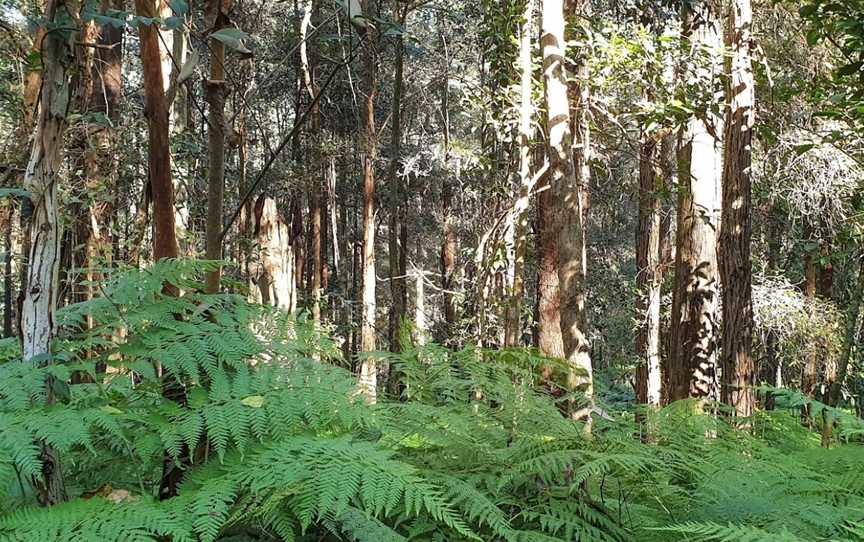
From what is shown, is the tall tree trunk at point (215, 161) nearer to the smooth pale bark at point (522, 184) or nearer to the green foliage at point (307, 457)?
the green foliage at point (307, 457)

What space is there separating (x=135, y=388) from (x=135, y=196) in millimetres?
8381

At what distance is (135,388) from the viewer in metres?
1.96

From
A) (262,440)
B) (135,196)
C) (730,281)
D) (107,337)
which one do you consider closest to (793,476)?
(262,440)

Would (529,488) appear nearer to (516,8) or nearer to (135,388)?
(135,388)

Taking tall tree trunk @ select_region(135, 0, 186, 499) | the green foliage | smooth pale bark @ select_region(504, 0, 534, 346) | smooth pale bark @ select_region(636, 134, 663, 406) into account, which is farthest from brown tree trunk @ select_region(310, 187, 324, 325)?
the green foliage

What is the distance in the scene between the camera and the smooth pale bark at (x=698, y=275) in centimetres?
667

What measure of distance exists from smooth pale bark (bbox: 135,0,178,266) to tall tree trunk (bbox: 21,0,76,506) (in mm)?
784

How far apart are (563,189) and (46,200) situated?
436 centimetres

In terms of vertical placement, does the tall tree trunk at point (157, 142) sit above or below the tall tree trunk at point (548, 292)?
above

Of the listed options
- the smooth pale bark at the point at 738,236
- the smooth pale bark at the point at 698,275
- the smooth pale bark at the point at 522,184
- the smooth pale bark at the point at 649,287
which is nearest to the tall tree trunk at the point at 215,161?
the smooth pale bark at the point at 522,184

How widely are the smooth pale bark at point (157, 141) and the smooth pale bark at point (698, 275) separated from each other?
17.3 feet

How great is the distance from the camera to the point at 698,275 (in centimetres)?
689

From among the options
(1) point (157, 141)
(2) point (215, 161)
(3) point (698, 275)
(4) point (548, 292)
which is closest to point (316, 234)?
(4) point (548, 292)

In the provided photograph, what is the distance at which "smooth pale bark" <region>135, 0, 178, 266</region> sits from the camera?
2578mm
